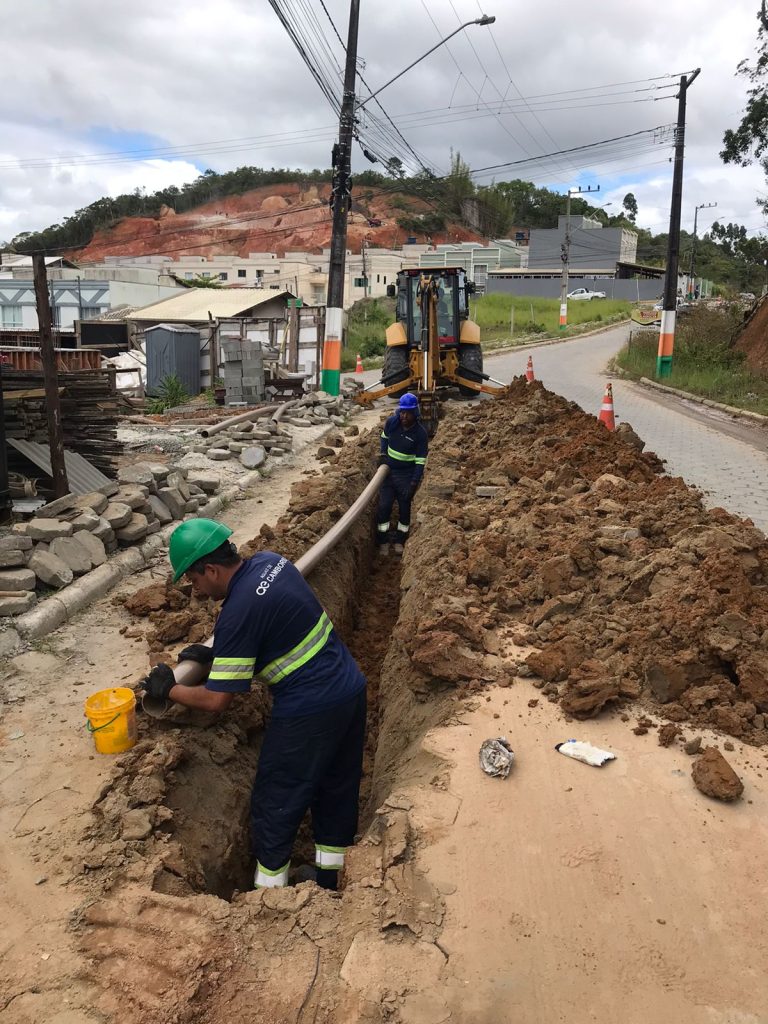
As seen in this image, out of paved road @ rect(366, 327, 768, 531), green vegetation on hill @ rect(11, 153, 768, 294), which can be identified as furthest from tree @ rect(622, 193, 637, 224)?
paved road @ rect(366, 327, 768, 531)

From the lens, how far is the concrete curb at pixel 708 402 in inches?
562

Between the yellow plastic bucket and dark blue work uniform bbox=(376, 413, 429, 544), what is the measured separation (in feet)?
17.0

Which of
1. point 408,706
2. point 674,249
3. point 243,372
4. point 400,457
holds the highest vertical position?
point 674,249

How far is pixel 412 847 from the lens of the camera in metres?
3.04

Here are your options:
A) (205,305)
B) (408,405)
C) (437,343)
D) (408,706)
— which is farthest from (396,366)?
(205,305)

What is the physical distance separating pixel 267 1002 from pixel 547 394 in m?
10.4

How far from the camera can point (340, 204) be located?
16.0 metres

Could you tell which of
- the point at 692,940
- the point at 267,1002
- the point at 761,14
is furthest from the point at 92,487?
the point at 761,14

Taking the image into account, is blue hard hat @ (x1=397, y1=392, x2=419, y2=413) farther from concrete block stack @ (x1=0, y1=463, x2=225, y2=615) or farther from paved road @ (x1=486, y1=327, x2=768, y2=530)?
paved road @ (x1=486, y1=327, x2=768, y2=530)

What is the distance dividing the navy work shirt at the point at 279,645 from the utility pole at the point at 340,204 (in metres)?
13.5

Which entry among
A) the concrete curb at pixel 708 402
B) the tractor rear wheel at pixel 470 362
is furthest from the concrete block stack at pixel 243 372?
the concrete curb at pixel 708 402

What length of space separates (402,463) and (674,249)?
45.2 ft

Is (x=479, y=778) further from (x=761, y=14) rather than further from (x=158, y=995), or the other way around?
(x=761, y=14)

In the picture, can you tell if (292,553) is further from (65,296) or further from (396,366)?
(65,296)
